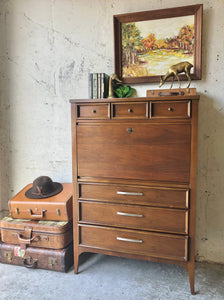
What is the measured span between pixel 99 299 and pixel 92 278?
250 mm

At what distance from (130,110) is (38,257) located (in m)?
1.46

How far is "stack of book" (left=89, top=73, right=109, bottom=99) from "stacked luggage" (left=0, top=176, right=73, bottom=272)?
0.91 metres

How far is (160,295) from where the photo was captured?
1729mm

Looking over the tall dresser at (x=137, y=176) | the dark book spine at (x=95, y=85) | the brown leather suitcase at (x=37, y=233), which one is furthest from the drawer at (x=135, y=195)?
the dark book spine at (x=95, y=85)

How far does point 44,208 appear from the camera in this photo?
6.68ft

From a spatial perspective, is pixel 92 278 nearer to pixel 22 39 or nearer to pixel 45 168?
pixel 45 168

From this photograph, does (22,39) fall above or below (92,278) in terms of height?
above

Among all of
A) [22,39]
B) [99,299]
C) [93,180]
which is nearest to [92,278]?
[99,299]

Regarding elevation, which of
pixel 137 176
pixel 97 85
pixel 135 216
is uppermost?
pixel 97 85

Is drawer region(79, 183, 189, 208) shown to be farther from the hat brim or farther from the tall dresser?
the hat brim

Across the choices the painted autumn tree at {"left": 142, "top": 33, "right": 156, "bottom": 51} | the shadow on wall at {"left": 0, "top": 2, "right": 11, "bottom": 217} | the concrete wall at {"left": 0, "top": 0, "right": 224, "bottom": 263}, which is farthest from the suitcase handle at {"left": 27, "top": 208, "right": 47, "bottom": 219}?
the painted autumn tree at {"left": 142, "top": 33, "right": 156, "bottom": 51}

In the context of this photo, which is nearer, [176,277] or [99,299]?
[99,299]

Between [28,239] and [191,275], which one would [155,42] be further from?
[28,239]

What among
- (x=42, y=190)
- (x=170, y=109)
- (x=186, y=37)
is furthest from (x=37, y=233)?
(x=186, y=37)
